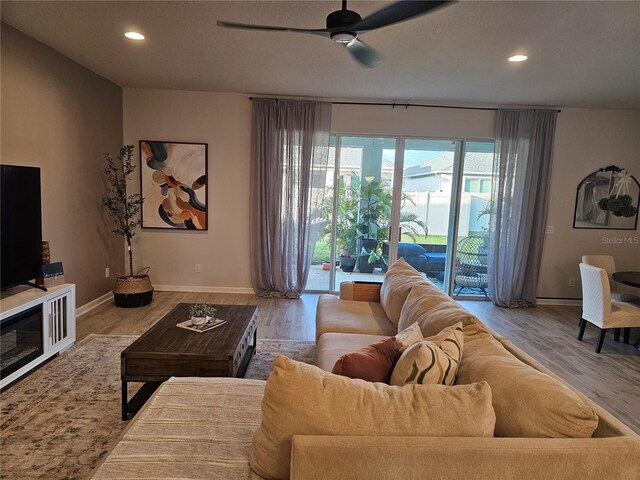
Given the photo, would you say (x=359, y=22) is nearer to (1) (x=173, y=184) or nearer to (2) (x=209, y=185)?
(2) (x=209, y=185)

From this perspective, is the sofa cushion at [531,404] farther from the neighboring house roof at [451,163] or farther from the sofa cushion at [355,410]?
the neighboring house roof at [451,163]

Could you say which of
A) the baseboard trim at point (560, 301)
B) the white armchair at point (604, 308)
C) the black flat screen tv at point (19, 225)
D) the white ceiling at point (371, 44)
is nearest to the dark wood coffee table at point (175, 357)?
the black flat screen tv at point (19, 225)

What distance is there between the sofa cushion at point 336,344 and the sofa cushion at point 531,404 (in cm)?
94

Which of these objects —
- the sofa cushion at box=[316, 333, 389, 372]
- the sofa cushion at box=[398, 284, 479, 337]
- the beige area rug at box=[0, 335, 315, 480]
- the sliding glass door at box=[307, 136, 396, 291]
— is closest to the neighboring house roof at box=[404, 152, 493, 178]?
the sliding glass door at box=[307, 136, 396, 291]

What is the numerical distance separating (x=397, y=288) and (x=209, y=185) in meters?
3.21

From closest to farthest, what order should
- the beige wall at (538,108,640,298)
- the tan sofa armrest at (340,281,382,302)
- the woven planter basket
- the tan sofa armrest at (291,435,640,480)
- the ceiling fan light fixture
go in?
1. the tan sofa armrest at (291,435,640,480)
2. the ceiling fan light fixture
3. the tan sofa armrest at (340,281,382,302)
4. the woven planter basket
5. the beige wall at (538,108,640,298)

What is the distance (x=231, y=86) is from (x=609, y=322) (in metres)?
4.74

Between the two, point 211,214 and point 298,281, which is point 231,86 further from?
point 298,281

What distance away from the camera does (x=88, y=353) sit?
313 centimetres

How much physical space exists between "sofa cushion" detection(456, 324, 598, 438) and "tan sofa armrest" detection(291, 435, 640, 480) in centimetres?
6

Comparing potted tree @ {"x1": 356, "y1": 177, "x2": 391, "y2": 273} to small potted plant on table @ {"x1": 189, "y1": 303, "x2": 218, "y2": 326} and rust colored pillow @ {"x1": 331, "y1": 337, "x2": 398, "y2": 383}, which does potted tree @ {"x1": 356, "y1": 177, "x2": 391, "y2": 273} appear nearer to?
small potted plant on table @ {"x1": 189, "y1": 303, "x2": 218, "y2": 326}

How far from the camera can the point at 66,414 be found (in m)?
2.29

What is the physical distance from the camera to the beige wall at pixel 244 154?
16.3 feet

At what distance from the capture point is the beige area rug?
1.89 m
